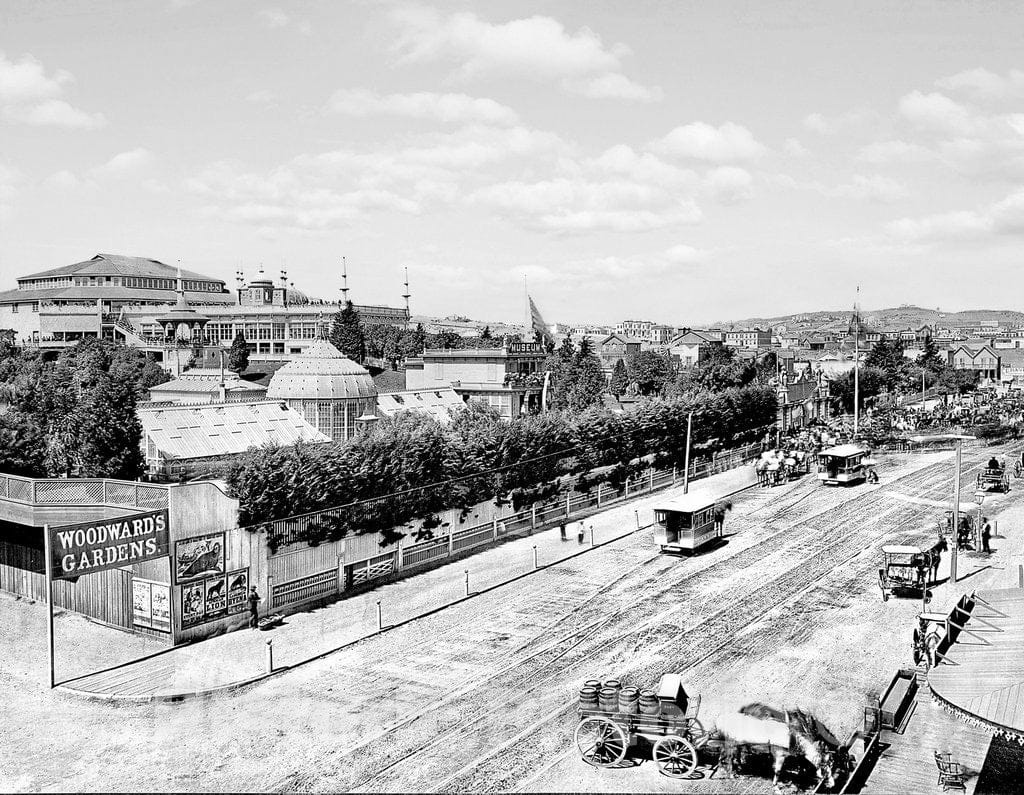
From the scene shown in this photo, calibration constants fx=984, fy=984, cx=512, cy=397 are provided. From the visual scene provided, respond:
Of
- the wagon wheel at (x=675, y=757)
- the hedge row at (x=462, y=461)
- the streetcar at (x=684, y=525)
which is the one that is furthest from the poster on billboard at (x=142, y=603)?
the streetcar at (x=684, y=525)

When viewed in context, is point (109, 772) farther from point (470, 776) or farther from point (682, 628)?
point (682, 628)

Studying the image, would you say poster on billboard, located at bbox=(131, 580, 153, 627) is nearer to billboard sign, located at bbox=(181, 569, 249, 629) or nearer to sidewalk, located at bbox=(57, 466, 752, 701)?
sidewalk, located at bbox=(57, 466, 752, 701)

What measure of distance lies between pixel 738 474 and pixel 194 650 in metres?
37.6

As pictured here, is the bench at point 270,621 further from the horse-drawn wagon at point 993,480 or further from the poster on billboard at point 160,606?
the horse-drawn wagon at point 993,480

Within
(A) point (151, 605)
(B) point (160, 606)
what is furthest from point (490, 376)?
(B) point (160, 606)

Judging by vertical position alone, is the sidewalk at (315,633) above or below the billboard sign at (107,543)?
below

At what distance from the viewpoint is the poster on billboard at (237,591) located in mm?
29984

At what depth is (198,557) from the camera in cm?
2923

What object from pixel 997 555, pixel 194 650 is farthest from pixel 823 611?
pixel 194 650

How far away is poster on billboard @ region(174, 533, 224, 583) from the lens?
28.7 m

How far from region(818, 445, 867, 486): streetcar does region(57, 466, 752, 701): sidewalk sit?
15542 mm

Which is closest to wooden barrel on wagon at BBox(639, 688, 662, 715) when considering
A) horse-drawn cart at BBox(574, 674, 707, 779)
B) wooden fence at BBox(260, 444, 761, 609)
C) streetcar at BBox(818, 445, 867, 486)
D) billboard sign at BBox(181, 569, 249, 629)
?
horse-drawn cart at BBox(574, 674, 707, 779)

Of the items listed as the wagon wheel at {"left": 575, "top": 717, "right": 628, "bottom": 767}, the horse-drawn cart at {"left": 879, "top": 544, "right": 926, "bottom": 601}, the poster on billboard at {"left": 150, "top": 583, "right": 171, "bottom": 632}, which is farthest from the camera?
the horse-drawn cart at {"left": 879, "top": 544, "right": 926, "bottom": 601}

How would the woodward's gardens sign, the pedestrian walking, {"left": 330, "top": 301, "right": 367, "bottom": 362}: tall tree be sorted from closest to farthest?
the woodward's gardens sign < the pedestrian walking < {"left": 330, "top": 301, "right": 367, "bottom": 362}: tall tree
